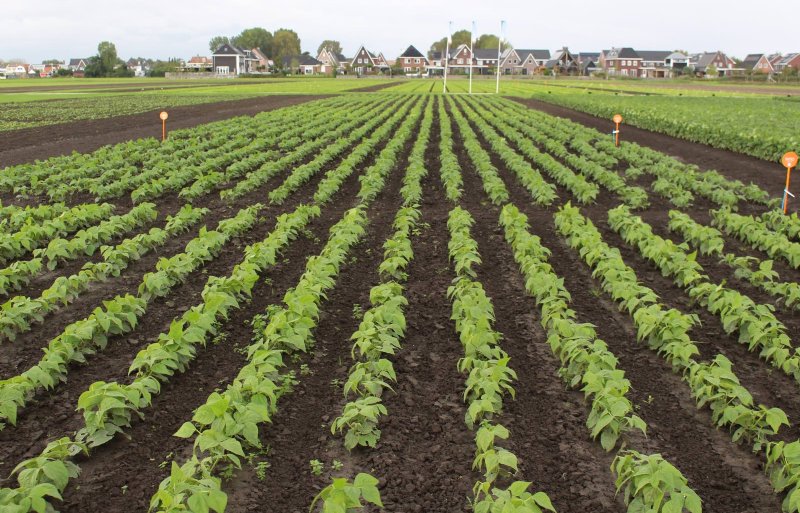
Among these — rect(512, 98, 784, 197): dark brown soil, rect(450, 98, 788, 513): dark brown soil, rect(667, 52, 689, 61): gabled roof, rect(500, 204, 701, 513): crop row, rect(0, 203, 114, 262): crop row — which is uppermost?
rect(667, 52, 689, 61): gabled roof

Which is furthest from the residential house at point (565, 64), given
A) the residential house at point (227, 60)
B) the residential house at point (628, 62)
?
the residential house at point (227, 60)

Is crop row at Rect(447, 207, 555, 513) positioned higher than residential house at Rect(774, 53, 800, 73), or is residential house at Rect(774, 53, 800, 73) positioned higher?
residential house at Rect(774, 53, 800, 73)

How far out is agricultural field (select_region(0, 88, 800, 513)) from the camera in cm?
474

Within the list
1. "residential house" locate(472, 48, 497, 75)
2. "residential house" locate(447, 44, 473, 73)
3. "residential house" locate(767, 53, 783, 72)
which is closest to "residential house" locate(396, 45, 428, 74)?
"residential house" locate(447, 44, 473, 73)

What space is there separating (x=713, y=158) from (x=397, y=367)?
19171mm

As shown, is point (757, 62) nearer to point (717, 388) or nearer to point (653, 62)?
point (653, 62)

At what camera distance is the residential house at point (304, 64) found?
507 ft

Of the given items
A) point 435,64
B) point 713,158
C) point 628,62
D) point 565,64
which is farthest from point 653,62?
point 713,158

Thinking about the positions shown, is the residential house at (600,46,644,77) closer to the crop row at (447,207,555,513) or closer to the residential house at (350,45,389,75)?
the residential house at (350,45,389,75)

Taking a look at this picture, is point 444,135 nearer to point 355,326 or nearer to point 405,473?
point 355,326

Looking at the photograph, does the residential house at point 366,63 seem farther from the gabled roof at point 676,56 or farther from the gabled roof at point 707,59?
the gabled roof at point 707,59

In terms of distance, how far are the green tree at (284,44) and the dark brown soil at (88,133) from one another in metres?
136

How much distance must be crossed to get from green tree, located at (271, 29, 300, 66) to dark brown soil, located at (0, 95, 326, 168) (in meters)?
136

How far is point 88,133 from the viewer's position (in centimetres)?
2595
